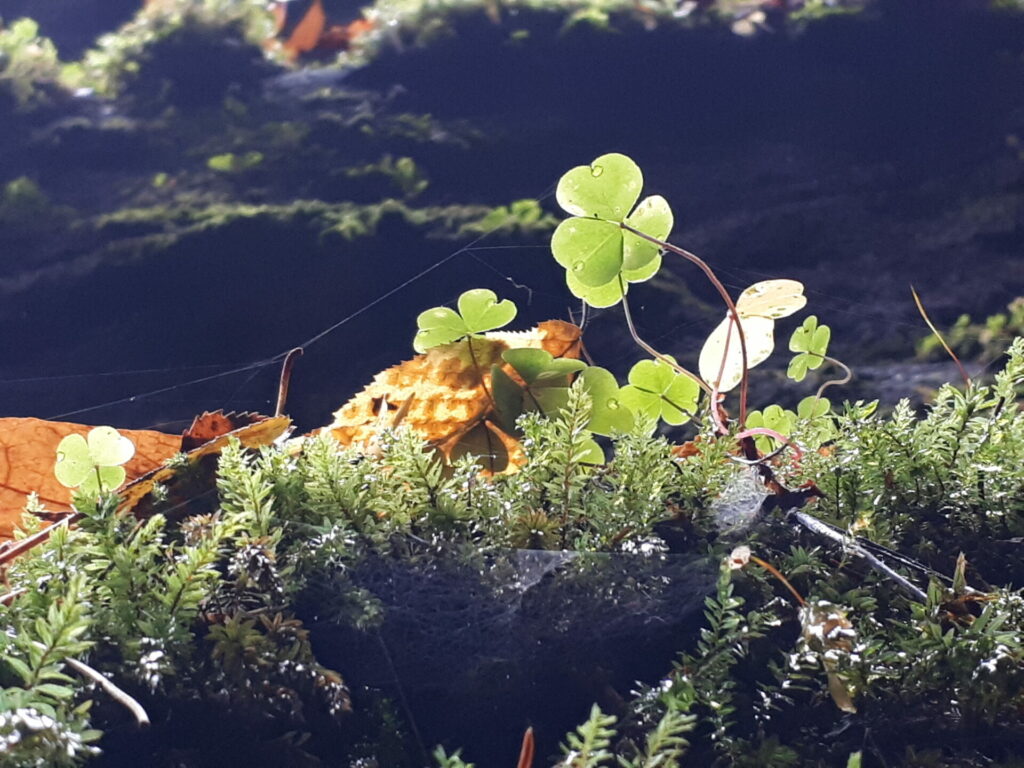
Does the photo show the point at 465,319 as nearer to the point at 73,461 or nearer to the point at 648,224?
the point at 648,224

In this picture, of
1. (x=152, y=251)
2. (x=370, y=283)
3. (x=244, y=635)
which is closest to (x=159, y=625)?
(x=244, y=635)

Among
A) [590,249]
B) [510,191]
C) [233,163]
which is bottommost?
[510,191]

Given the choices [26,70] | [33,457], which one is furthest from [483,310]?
[26,70]

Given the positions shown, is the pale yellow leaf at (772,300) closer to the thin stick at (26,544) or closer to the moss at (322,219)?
the thin stick at (26,544)

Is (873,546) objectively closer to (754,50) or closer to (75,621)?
(75,621)

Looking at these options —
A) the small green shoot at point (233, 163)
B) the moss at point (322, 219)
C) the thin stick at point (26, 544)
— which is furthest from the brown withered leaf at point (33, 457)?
the small green shoot at point (233, 163)

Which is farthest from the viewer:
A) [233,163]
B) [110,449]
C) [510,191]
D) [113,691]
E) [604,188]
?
[233,163]

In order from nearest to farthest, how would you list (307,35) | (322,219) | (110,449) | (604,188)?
(110,449)
(604,188)
(322,219)
(307,35)
